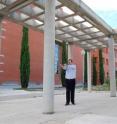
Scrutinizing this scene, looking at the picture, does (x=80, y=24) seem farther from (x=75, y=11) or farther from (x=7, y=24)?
(x=7, y=24)

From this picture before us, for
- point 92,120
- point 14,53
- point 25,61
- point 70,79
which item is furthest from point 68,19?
point 14,53

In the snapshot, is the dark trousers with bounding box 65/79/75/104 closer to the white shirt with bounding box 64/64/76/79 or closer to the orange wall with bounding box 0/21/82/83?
the white shirt with bounding box 64/64/76/79

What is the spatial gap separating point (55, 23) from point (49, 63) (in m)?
6.28

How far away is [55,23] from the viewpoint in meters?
15.5

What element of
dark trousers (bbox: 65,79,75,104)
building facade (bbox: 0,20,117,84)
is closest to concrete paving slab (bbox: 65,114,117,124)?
dark trousers (bbox: 65,79,75,104)

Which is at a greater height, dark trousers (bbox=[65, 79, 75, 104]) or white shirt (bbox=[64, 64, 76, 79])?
white shirt (bbox=[64, 64, 76, 79])

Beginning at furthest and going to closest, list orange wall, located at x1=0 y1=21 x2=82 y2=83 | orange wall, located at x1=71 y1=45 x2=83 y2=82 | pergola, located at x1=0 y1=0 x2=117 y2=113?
orange wall, located at x1=71 y1=45 x2=83 y2=82, orange wall, located at x1=0 y1=21 x2=82 y2=83, pergola, located at x1=0 y1=0 x2=117 y2=113

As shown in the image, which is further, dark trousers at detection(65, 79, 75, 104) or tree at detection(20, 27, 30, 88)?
tree at detection(20, 27, 30, 88)

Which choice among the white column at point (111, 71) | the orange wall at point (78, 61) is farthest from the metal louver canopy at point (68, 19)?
the orange wall at point (78, 61)

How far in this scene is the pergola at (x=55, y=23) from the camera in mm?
9523

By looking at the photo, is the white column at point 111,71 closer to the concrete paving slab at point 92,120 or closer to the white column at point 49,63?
the white column at point 49,63

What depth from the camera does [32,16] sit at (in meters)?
14.1

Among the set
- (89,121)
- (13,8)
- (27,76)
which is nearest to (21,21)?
(13,8)

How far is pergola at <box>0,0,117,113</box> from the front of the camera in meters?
9.52
